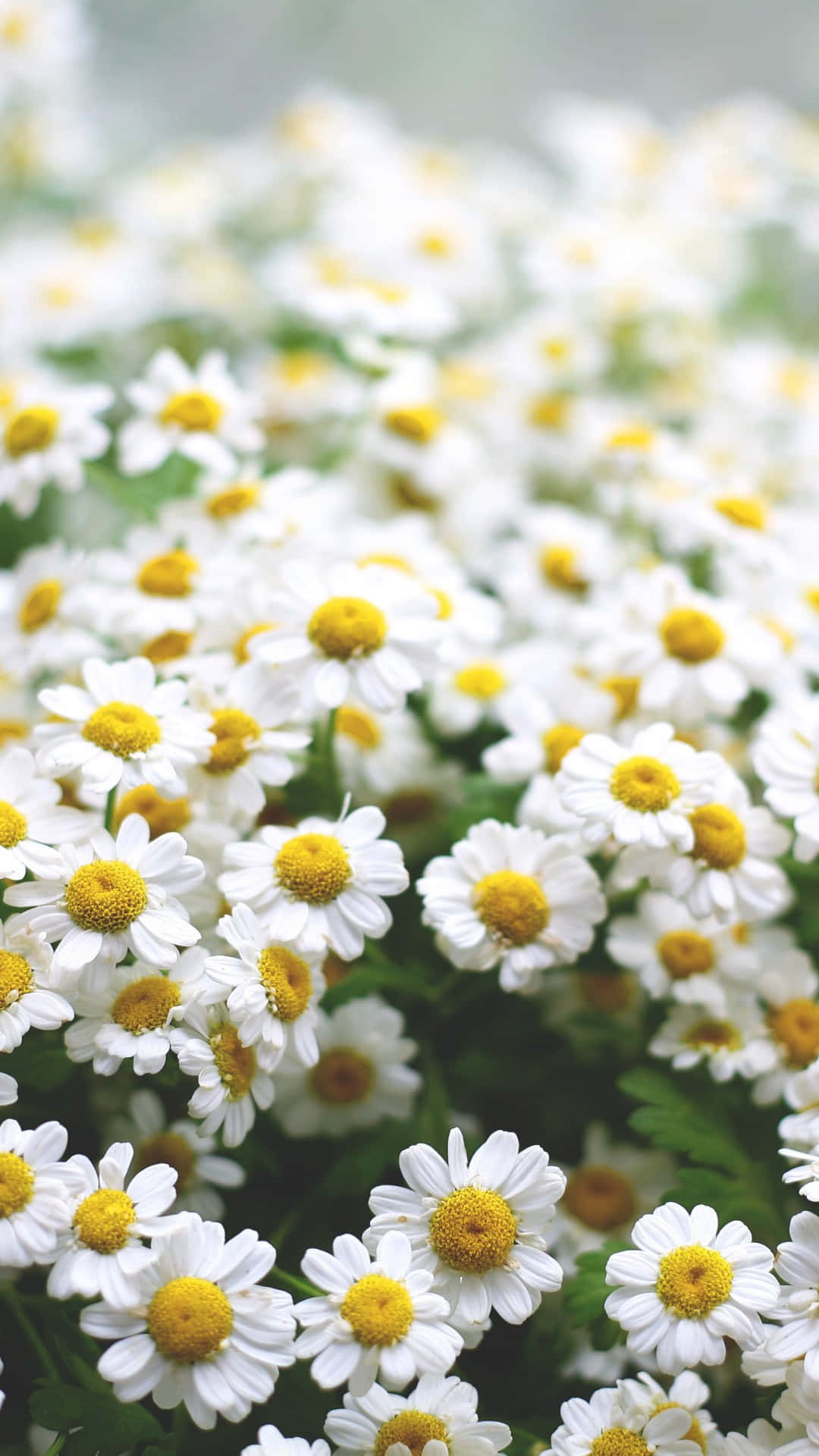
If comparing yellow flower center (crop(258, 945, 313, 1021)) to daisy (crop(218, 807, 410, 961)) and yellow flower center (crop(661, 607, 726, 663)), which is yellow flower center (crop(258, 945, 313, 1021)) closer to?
daisy (crop(218, 807, 410, 961))

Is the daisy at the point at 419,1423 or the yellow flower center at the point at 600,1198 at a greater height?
the daisy at the point at 419,1423

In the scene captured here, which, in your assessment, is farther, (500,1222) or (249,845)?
(249,845)

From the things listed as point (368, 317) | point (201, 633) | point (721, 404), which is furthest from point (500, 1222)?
point (721, 404)

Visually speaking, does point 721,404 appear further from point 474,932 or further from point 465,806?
point 474,932

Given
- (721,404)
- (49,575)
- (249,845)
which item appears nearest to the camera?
(249,845)

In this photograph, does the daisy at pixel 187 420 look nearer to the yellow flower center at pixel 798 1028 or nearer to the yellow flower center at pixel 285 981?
the yellow flower center at pixel 285 981

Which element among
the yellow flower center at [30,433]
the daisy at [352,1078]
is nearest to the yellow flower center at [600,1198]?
the daisy at [352,1078]

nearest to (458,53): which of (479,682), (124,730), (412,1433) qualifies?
(479,682)

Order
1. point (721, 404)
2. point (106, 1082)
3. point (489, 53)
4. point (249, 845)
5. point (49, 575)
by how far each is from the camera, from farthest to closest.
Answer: point (489, 53), point (721, 404), point (49, 575), point (106, 1082), point (249, 845)
